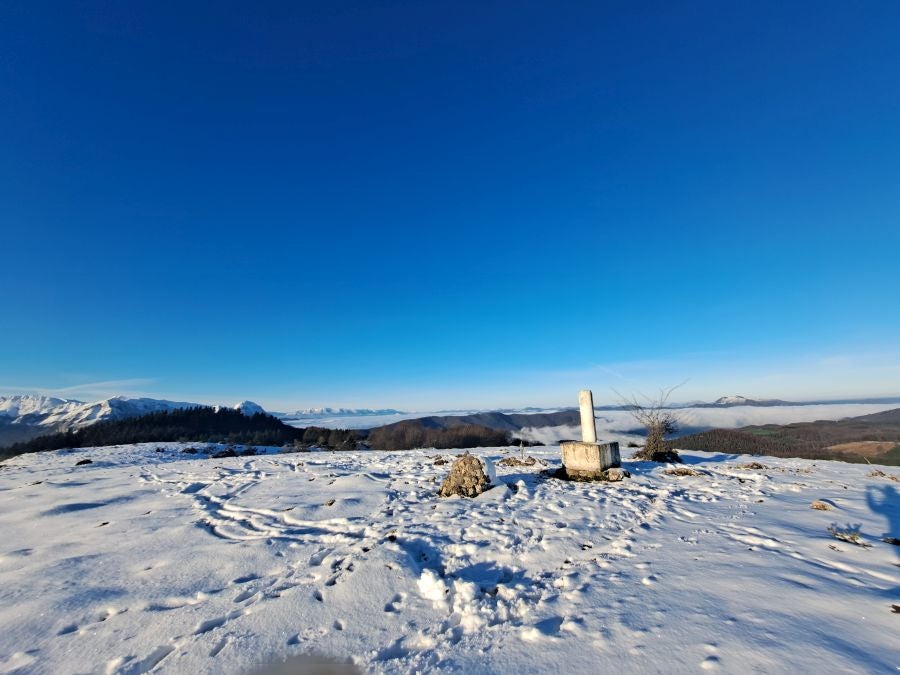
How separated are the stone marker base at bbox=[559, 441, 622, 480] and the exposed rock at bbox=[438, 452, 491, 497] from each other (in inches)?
121

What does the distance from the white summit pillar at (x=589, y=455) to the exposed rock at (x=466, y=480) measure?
3.08 m

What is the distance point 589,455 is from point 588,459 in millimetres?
119

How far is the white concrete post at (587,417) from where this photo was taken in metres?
11.2

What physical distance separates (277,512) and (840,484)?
48.2 ft

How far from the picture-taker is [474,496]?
28.5 ft

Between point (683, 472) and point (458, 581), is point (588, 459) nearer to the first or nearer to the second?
point (683, 472)

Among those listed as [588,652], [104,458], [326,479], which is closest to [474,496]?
[326,479]

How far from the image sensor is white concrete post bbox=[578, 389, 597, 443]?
11.2 metres

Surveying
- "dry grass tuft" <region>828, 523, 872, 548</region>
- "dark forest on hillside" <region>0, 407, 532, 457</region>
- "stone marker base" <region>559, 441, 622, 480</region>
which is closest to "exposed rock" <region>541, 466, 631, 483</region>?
"stone marker base" <region>559, 441, 622, 480</region>

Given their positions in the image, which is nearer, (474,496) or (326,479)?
(474,496)

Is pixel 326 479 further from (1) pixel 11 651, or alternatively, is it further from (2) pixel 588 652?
(2) pixel 588 652

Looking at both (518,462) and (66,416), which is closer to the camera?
(518,462)

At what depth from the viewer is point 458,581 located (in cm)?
448

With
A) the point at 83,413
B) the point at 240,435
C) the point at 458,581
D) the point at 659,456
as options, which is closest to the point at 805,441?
the point at 659,456
